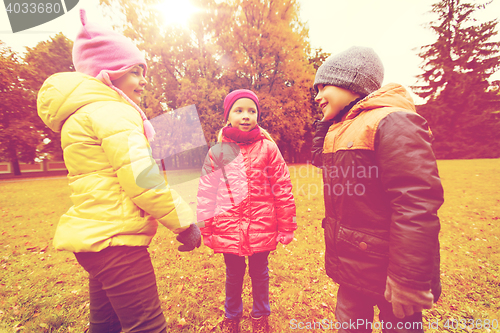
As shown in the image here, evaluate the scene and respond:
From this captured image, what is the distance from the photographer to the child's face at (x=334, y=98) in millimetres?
1586

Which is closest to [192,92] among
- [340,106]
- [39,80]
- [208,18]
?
[208,18]

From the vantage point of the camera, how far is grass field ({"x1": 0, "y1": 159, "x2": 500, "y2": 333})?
2592 millimetres

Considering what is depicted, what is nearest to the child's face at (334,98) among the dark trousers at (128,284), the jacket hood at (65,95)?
the jacket hood at (65,95)

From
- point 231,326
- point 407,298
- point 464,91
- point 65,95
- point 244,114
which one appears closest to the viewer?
point 407,298

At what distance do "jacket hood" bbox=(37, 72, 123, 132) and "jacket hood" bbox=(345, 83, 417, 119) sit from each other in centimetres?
159

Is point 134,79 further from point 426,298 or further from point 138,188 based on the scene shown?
point 426,298

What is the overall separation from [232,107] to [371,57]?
1.30 meters

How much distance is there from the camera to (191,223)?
1.50 m

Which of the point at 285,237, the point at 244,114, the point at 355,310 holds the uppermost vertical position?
the point at 244,114

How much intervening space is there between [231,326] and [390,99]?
8.46ft

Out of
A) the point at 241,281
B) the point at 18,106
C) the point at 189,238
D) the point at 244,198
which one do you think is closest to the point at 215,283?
the point at 241,281

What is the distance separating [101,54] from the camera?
4.87ft

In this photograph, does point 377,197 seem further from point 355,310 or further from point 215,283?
point 215,283

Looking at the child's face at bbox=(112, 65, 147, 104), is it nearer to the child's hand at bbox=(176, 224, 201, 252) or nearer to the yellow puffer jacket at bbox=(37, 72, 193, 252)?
the yellow puffer jacket at bbox=(37, 72, 193, 252)
